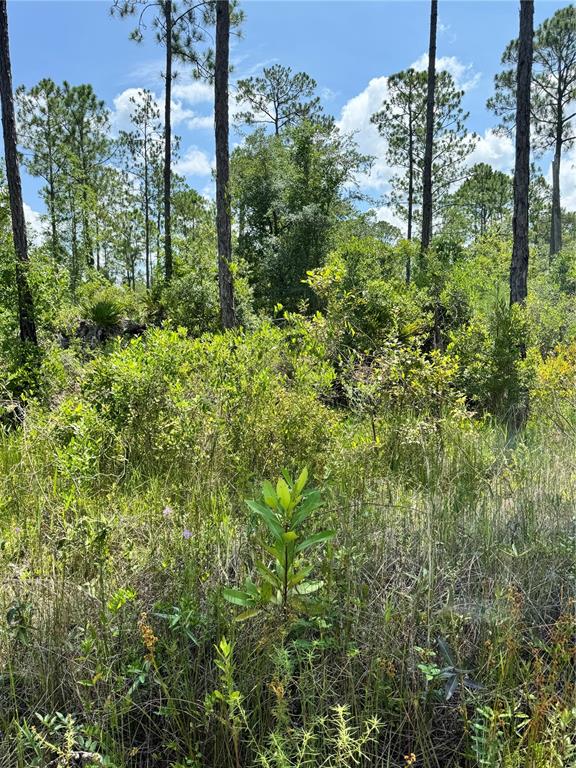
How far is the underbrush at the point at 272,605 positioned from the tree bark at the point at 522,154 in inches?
158

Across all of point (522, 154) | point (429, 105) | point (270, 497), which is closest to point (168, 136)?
point (429, 105)

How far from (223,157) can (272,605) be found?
25.5ft

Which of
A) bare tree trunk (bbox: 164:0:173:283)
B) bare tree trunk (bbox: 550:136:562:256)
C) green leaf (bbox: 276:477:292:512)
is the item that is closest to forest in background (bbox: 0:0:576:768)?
green leaf (bbox: 276:477:292:512)

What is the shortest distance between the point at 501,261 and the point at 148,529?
12.8 m

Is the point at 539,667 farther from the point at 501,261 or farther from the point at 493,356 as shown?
the point at 501,261

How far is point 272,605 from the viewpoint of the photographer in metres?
1.74

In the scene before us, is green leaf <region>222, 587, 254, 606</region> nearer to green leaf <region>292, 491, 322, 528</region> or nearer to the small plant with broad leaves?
the small plant with broad leaves

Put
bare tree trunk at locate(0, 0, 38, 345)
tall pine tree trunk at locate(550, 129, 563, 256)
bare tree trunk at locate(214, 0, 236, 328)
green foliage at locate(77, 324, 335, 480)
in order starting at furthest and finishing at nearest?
tall pine tree trunk at locate(550, 129, 563, 256) < bare tree trunk at locate(214, 0, 236, 328) < bare tree trunk at locate(0, 0, 38, 345) < green foliage at locate(77, 324, 335, 480)

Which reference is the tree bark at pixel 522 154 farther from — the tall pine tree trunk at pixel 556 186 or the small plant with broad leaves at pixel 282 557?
the tall pine tree trunk at pixel 556 186

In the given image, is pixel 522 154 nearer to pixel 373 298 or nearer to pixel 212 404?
pixel 373 298

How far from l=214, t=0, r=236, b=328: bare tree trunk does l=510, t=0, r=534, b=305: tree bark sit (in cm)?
417

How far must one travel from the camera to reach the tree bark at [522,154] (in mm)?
6312

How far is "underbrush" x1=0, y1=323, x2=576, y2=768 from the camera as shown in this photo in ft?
4.79

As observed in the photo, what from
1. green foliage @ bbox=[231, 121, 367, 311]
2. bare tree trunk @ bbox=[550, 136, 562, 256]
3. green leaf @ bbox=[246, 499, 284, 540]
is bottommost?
green leaf @ bbox=[246, 499, 284, 540]
